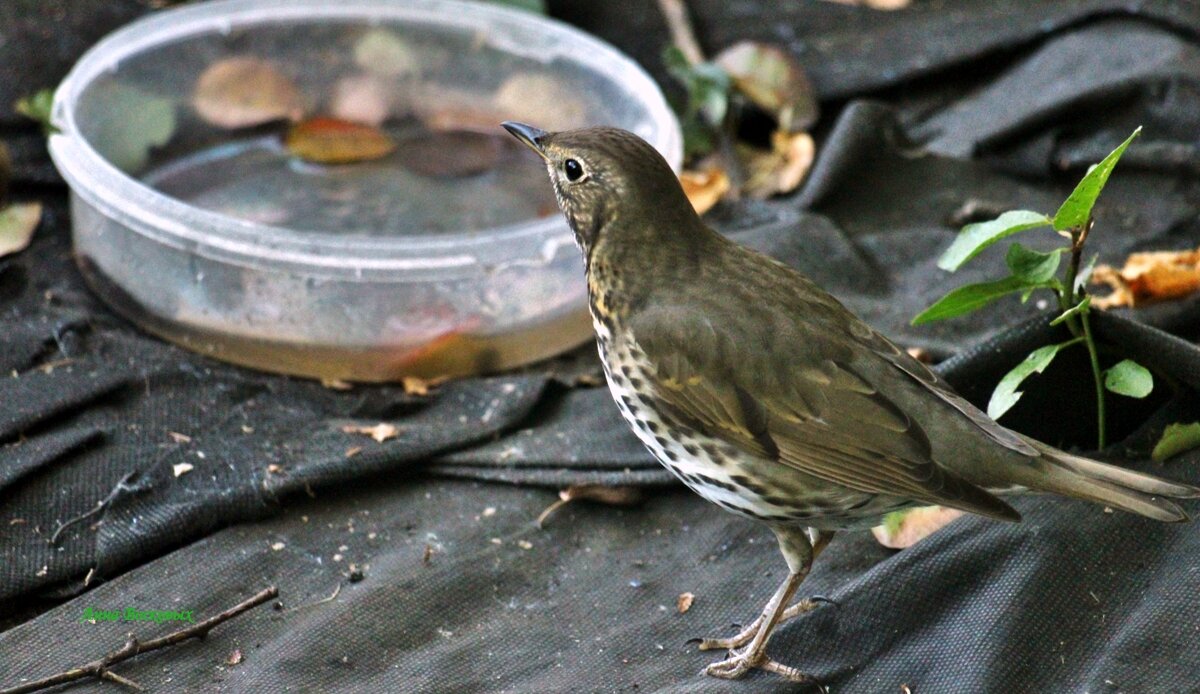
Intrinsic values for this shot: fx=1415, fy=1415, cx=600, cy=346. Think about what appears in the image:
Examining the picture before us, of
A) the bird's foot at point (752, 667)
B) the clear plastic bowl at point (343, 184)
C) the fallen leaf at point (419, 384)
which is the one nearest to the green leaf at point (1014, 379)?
the bird's foot at point (752, 667)

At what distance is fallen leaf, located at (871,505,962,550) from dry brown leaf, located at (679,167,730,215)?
1.75 meters

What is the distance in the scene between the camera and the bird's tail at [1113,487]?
267 centimetres

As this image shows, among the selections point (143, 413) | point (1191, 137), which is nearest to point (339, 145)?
point (143, 413)

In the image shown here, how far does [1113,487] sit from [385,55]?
3508 millimetres

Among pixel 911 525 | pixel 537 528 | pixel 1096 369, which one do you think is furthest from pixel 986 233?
pixel 537 528

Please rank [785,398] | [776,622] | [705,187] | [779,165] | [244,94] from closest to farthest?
[785,398] < [776,622] < [705,187] < [779,165] < [244,94]

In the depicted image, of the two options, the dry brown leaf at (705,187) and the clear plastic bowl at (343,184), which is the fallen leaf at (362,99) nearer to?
the clear plastic bowl at (343,184)

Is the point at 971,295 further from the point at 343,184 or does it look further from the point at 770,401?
the point at 343,184

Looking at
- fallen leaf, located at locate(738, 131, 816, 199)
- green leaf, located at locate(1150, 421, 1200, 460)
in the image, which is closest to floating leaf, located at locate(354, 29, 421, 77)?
fallen leaf, located at locate(738, 131, 816, 199)

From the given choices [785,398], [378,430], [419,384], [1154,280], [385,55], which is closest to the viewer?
[785,398]

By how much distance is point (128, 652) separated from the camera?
9.59ft

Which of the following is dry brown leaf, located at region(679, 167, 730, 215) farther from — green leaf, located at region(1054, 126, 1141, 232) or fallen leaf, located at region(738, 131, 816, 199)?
green leaf, located at region(1054, 126, 1141, 232)

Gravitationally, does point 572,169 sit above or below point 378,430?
above

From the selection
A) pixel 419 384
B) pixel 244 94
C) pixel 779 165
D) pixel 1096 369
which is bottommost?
pixel 419 384
